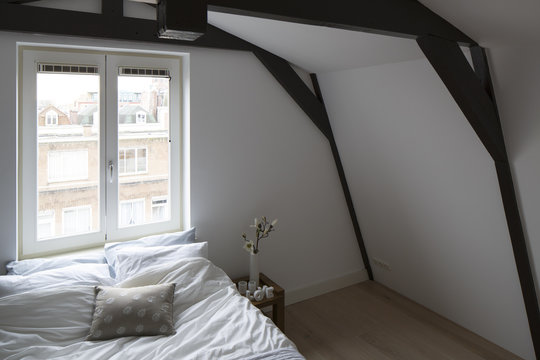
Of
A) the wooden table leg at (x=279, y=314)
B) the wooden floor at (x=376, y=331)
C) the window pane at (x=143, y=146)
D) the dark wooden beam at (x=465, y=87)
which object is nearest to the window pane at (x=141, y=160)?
the window pane at (x=143, y=146)

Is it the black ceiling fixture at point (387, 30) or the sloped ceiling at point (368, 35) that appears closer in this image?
the black ceiling fixture at point (387, 30)

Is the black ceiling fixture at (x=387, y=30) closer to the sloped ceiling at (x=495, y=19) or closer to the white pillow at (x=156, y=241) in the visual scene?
the sloped ceiling at (x=495, y=19)

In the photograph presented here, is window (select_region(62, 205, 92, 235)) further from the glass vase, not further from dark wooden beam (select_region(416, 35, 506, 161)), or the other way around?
dark wooden beam (select_region(416, 35, 506, 161))

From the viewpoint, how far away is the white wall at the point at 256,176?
3230mm

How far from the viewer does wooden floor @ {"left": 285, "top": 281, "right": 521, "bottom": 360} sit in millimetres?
→ 3027

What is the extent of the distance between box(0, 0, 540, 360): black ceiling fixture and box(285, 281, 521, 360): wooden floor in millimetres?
532

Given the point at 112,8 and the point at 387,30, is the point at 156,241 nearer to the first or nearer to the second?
the point at 112,8

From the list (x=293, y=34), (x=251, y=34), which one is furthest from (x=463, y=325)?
(x=251, y=34)

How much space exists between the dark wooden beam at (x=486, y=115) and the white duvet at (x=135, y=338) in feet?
5.24

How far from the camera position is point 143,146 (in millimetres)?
3225

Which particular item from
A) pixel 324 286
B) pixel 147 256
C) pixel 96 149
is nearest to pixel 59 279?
pixel 147 256

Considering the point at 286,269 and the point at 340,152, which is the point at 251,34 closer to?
the point at 340,152

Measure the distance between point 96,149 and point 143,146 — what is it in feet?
1.12

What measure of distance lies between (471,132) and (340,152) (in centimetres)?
134
